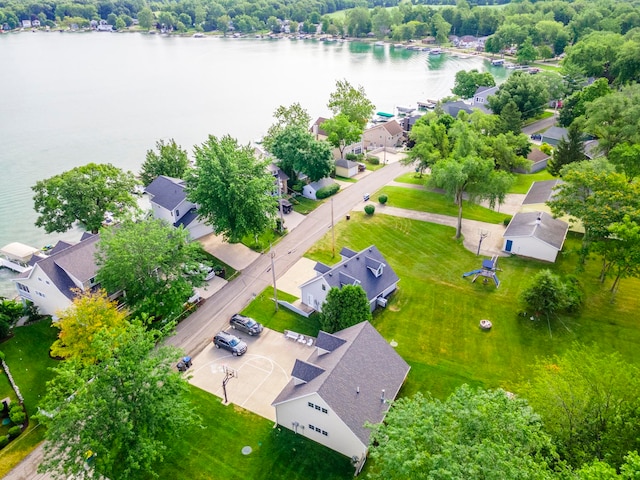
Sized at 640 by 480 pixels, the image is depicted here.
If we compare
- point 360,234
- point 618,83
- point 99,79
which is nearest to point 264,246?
point 360,234

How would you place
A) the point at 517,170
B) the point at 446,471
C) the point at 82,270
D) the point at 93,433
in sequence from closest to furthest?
the point at 446,471 < the point at 93,433 < the point at 82,270 < the point at 517,170

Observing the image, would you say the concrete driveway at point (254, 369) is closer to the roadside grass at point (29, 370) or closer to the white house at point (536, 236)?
the roadside grass at point (29, 370)

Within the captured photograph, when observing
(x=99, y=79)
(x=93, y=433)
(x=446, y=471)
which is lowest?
(x=99, y=79)

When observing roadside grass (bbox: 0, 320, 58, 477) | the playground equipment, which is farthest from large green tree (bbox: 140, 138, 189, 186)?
the playground equipment

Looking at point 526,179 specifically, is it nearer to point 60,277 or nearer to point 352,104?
point 352,104

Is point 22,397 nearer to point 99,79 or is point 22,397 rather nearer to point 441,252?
point 441,252

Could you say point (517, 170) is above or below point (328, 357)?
below
